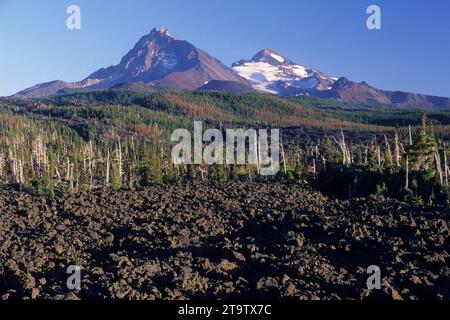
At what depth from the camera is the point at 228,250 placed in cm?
1867

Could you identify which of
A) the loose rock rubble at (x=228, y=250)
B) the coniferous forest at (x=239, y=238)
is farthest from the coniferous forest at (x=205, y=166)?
the loose rock rubble at (x=228, y=250)

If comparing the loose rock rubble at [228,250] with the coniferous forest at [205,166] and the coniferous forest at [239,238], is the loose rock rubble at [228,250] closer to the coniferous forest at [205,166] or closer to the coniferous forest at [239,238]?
the coniferous forest at [239,238]

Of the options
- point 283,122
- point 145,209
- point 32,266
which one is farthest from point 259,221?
point 283,122

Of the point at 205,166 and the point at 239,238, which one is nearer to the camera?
the point at 239,238

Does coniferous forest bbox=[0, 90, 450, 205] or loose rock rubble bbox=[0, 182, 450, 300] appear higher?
coniferous forest bbox=[0, 90, 450, 205]

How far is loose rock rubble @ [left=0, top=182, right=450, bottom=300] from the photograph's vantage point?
15141 mm

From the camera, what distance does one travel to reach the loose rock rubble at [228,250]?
1514cm

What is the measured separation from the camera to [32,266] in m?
17.9

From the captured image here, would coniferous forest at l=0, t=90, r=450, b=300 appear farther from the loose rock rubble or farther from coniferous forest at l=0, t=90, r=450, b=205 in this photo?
coniferous forest at l=0, t=90, r=450, b=205

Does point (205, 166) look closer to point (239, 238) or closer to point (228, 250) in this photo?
point (239, 238)

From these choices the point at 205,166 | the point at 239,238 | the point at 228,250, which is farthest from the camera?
the point at 205,166

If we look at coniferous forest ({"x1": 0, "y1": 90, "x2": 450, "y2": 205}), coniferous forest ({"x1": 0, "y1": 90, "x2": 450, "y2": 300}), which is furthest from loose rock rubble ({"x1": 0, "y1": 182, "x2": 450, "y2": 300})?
coniferous forest ({"x1": 0, "y1": 90, "x2": 450, "y2": 205})

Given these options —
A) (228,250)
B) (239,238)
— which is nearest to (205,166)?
(239,238)

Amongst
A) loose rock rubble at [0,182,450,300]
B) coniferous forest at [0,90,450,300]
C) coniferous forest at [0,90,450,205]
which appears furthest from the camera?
coniferous forest at [0,90,450,205]
